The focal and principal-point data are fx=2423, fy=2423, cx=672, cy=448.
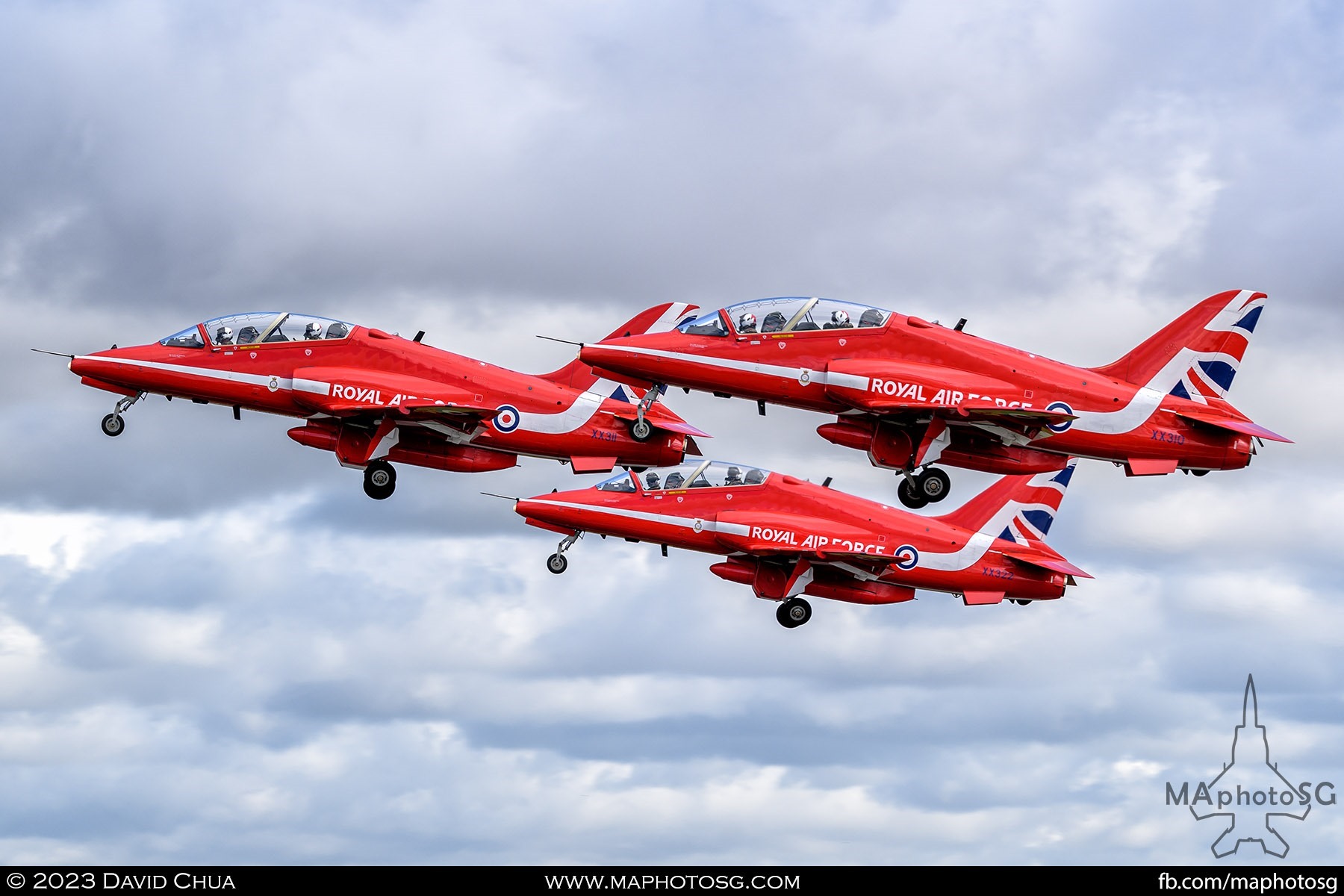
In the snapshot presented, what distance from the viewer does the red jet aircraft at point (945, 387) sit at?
7531 cm

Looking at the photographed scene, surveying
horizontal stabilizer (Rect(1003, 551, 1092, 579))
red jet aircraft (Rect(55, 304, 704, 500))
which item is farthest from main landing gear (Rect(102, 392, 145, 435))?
horizontal stabilizer (Rect(1003, 551, 1092, 579))

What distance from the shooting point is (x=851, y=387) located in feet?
246

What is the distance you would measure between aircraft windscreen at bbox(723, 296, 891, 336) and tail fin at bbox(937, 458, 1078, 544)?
833 inches

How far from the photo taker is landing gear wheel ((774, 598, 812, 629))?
87.9 meters

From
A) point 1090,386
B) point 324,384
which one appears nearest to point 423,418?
point 324,384

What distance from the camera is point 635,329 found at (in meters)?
88.0

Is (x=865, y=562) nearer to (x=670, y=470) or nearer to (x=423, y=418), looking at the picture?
(x=670, y=470)

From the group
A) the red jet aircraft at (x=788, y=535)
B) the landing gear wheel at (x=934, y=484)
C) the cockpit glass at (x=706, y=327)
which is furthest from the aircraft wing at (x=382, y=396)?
the landing gear wheel at (x=934, y=484)

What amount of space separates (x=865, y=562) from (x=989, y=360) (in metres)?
15.7

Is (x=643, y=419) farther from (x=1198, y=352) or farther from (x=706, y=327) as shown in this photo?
(x=1198, y=352)

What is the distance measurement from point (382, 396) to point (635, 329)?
10.9m

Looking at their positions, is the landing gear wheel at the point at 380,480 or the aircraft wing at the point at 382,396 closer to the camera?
the aircraft wing at the point at 382,396

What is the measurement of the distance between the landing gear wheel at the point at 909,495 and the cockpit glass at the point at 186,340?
2389cm

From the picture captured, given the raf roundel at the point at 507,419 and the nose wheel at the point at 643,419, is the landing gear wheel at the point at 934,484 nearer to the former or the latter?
the nose wheel at the point at 643,419
